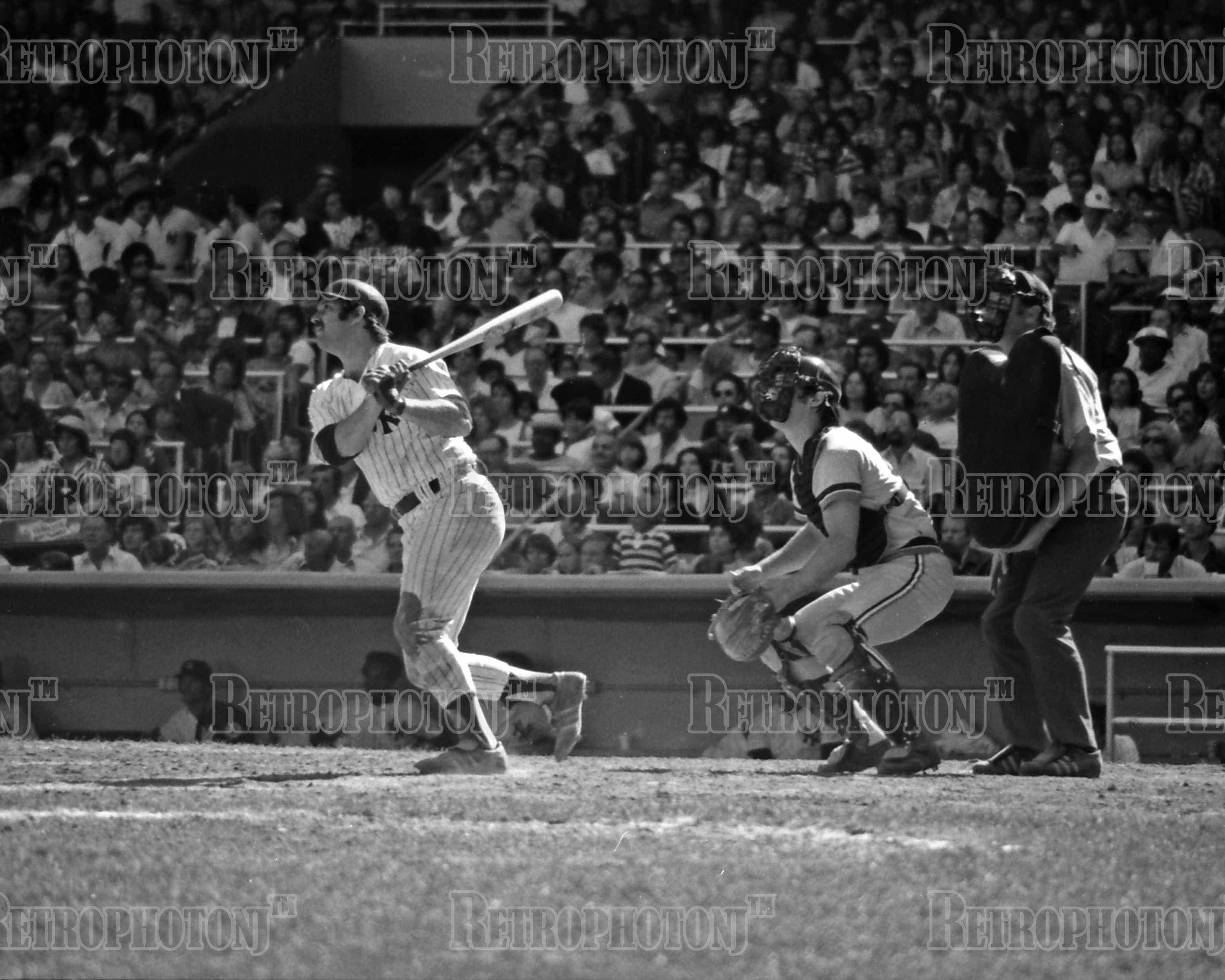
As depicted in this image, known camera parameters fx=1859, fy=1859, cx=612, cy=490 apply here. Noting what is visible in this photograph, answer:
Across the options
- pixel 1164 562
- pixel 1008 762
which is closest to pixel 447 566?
pixel 1008 762

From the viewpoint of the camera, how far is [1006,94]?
46.3 feet

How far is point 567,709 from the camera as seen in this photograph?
7.33 metres

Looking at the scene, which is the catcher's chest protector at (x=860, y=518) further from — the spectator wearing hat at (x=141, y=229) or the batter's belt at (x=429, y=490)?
the spectator wearing hat at (x=141, y=229)

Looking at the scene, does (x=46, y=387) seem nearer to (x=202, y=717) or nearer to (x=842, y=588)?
(x=202, y=717)

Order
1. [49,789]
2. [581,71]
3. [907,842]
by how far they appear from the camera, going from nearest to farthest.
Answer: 1. [907,842]
2. [49,789]
3. [581,71]

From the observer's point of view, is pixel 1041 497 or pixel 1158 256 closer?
pixel 1041 497

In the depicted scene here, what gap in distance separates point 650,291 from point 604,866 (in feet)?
27.9

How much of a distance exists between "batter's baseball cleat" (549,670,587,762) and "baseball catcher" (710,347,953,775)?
23.6 inches

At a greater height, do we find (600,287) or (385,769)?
(600,287)

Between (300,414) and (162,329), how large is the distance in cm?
158

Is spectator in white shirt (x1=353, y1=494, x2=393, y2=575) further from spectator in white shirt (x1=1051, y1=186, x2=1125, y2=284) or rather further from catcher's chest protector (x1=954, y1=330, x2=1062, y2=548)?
catcher's chest protector (x1=954, y1=330, x2=1062, y2=548)

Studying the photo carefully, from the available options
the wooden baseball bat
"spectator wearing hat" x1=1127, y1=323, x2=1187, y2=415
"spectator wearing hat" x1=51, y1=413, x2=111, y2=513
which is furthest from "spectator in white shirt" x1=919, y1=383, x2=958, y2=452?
"spectator wearing hat" x1=51, y1=413, x2=111, y2=513

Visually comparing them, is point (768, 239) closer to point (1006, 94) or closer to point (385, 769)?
point (1006, 94)

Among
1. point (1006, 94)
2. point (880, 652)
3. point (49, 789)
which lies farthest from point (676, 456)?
point (49, 789)
